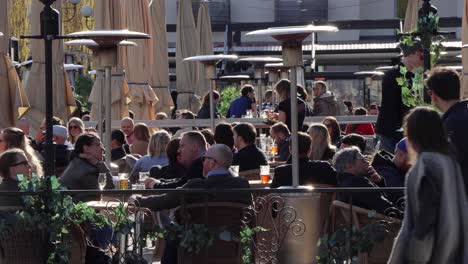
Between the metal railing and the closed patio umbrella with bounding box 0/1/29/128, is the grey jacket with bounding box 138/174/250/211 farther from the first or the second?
the closed patio umbrella with bounding box 0/1/29/128

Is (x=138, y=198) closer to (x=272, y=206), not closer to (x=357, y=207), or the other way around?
(x=272, y=206)

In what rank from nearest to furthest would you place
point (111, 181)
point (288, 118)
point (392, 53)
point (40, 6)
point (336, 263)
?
point (336, 263) < point (111, 181) < point (288, 118) < point (40, 6) < point (392, 53)

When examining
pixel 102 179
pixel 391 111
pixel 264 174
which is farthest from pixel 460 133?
pixel 391 111

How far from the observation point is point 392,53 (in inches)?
1539

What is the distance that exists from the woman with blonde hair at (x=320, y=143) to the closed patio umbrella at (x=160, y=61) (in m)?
9.19

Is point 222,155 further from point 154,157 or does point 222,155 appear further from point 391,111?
point 154,157

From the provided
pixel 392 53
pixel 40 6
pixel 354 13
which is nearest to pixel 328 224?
pixel 40 6

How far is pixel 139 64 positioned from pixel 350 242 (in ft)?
37.5

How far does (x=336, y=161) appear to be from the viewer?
9664 millimetres

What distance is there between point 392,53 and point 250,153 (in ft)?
89.9

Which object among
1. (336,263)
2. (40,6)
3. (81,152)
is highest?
(40,6)

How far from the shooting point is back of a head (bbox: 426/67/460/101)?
6633 millimetres

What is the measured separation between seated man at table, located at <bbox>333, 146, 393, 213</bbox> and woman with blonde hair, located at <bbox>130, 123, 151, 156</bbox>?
18.2 ft

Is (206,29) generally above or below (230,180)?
above
